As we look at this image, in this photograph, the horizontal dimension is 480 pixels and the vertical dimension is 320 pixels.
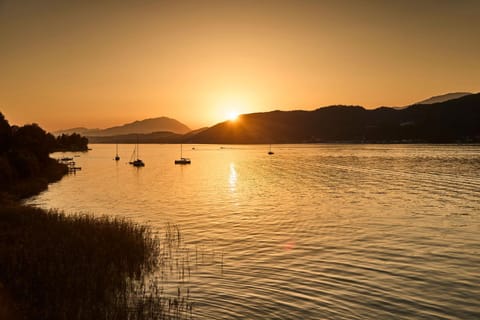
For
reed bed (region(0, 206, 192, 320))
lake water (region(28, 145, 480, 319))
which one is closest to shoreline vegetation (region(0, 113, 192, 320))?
reed bed (region(0, 206, 192, 320))

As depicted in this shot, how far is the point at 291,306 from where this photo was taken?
2272 cm

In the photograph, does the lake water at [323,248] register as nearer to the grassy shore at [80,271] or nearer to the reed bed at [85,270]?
the reed bed at [85,270]

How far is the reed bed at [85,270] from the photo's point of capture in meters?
19.7

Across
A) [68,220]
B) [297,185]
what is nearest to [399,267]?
[68,220]

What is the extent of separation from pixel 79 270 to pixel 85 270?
481 mm

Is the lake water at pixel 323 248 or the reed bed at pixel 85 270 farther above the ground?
the reed bed at pixel 85 270

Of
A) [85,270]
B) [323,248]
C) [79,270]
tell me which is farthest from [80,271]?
[323,248]

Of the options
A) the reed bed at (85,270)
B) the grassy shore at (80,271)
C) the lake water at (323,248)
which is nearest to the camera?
the grassy shore at (80,271)

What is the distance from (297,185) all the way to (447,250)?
61.9m

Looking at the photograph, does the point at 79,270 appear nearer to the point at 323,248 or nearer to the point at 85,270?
the point at 85,270

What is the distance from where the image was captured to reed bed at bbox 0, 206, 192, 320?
19.7 metres

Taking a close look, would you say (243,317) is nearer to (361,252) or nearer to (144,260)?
(144,260)

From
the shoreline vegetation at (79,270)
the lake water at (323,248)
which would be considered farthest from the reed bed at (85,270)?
the lake water at (323,248)

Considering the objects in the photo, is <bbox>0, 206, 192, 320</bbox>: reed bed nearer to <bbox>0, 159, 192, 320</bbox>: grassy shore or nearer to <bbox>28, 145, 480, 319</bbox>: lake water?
<bbox>0, 159, 192, 320</bbox>: grassy shore
